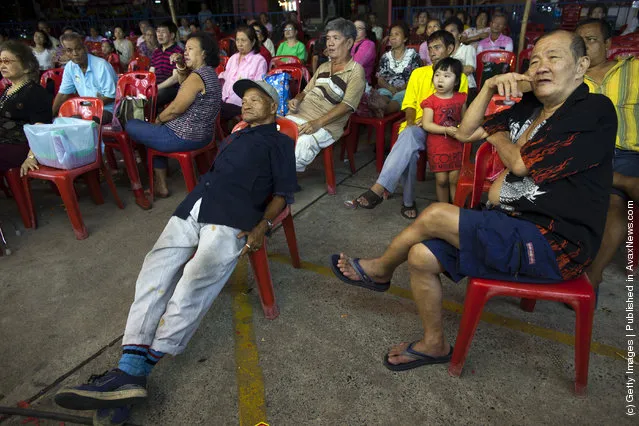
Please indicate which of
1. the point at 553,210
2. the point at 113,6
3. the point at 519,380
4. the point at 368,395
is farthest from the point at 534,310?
the point at 113,6

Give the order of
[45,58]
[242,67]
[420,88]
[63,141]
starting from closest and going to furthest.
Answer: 1. [63,141]
2. [420,88]
3. [242,67]
4. [45,58]

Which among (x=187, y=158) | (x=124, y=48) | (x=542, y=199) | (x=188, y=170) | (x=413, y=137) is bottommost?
(x=188, y=170)

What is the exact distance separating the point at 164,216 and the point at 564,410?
322cm

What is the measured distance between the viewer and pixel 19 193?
3.51 meters

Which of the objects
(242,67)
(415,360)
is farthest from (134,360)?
(242,67)

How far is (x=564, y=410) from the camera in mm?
1771

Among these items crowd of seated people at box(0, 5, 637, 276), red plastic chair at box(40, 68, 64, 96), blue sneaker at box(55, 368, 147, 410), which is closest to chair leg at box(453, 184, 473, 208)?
crowd of seated people at box(0, 5, 637, 276)

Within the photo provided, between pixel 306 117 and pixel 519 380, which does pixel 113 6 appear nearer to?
pixel 306 117

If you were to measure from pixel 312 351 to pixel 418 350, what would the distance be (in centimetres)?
54

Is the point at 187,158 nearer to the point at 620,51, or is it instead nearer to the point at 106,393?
the point at 106,393

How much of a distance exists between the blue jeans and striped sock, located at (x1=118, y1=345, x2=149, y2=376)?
2.08 meters

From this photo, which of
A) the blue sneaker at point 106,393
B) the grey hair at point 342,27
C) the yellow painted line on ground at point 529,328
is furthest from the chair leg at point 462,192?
the blue sneaker at point 106,393

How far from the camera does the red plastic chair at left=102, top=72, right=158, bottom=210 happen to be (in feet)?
12.8

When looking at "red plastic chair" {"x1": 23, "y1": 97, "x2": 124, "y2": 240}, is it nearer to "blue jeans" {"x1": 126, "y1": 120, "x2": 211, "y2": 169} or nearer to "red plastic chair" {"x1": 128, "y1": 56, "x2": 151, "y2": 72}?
"blue jeans" {"x1": 126, "y1": 120, "x2": 211, "y2": 169}
